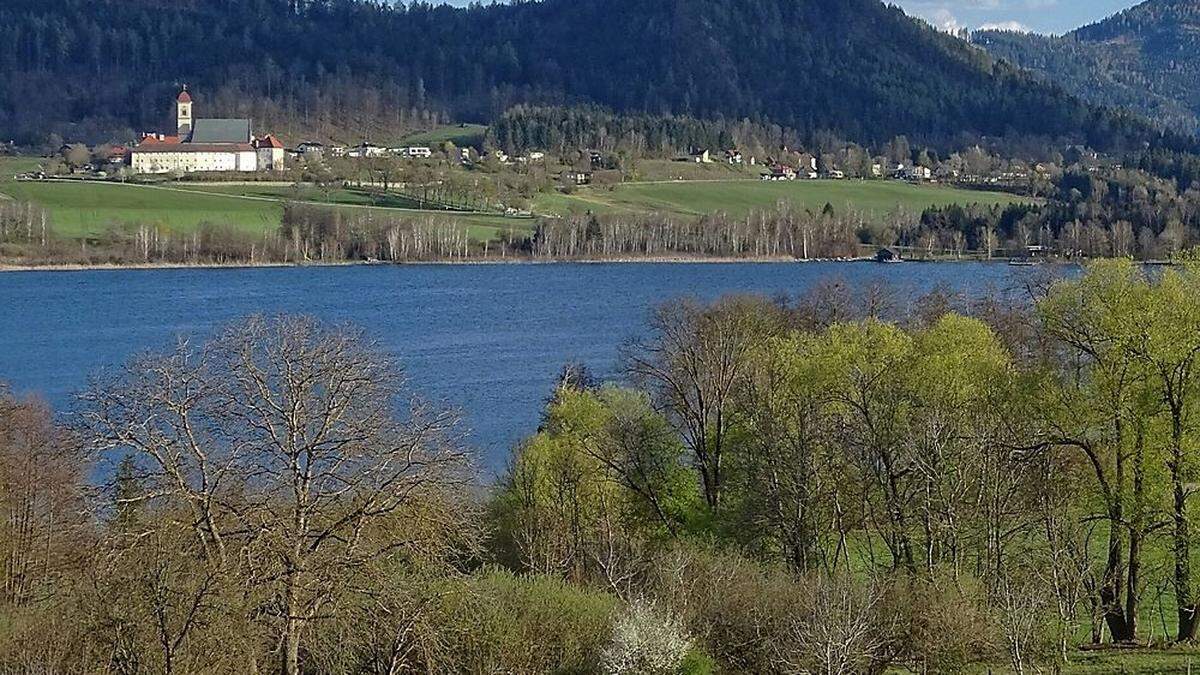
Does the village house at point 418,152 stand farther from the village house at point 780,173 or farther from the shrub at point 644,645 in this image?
the shrub at point 644,645

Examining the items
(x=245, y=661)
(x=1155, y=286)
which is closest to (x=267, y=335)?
(x=245, y=661)

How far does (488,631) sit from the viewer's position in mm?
17891

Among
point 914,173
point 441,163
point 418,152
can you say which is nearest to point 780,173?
point 914,173

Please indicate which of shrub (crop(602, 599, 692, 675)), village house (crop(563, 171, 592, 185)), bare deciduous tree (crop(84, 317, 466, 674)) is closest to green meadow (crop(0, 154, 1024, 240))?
village house (crop(563, 171, 592, 185))

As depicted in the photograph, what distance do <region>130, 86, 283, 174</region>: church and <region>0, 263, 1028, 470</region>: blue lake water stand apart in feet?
184

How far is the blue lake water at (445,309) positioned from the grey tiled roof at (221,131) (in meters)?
76.5

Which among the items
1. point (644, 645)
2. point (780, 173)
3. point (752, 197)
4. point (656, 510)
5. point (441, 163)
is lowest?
point (656, 510)

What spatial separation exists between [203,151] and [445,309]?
98280 mm

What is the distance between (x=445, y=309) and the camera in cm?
8044

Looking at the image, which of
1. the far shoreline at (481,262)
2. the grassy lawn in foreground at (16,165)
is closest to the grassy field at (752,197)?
the far shoreline at (481,262)

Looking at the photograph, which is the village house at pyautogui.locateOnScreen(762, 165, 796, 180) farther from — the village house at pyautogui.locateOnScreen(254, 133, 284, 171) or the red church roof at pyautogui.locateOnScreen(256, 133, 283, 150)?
the red church roof at pyautogui.locateOnScreen(256, 133, 283, 150)

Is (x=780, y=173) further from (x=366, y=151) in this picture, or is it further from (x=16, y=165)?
(x=16, y=165)

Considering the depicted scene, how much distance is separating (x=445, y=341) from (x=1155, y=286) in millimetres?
45384

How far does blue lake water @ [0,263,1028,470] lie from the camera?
176 ft
